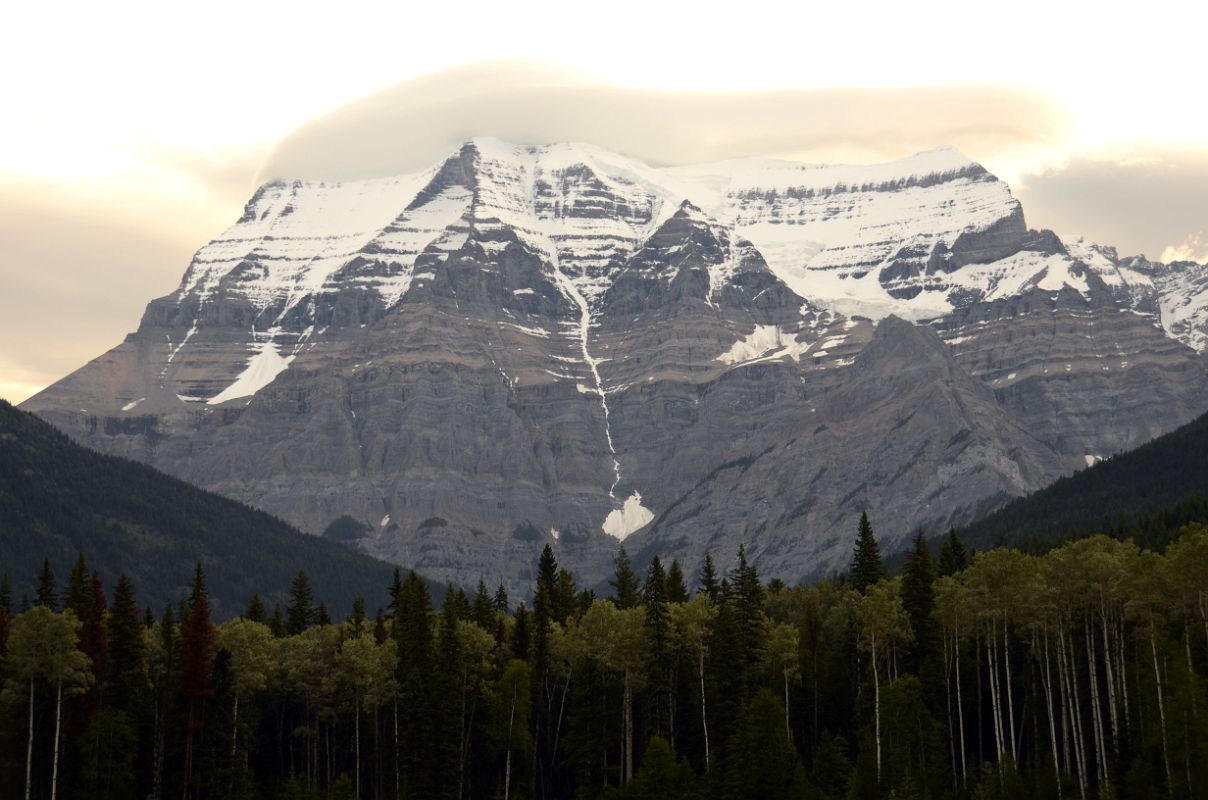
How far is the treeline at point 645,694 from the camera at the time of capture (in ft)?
438

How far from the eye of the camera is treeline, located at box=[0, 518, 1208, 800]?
5261 inches

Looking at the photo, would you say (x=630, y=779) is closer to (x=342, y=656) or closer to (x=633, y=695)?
(x=633, y=695)

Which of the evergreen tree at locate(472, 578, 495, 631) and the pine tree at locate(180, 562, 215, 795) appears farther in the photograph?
the evergreen tree at locate(472, 578, 495, 631)

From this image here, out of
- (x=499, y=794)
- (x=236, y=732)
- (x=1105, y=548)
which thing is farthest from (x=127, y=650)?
(x=1105, y=548)

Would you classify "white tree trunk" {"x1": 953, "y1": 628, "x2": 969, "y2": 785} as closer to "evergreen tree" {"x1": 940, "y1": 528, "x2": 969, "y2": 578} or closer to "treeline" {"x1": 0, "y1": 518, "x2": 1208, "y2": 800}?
"treeline" {"x1": 0, "y1": 518, "x2": 1208, "y2": 800}

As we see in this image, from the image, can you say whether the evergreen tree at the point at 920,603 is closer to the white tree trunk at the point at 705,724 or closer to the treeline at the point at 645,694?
the treeline at the point at 645,694

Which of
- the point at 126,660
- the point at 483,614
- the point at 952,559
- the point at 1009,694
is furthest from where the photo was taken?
the point at 952,559

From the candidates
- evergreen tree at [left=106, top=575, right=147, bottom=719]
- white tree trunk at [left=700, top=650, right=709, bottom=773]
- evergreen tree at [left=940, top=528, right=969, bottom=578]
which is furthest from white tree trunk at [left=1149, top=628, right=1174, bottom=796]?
evergreen tree at [left=106, top=575, right=147, bottom=719]

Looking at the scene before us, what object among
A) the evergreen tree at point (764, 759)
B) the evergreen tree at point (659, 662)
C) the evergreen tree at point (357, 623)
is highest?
the evergreen tree at point (357, 623)

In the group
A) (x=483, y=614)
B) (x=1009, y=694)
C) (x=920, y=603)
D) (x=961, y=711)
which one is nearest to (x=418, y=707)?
(x=483, y=614)

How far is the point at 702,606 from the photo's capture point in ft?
544

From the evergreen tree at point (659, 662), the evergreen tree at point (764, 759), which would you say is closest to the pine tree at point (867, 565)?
the evergreen tree at point (659, 662)

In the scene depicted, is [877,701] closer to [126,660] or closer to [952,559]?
[952,559]

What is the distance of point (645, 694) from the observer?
525 ft
